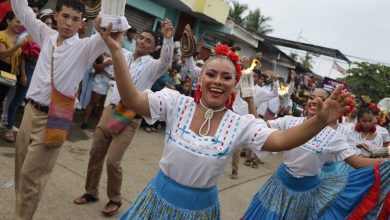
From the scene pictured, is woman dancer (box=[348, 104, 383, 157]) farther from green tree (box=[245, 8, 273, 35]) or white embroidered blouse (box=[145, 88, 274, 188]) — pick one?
green tree (box=[245, 8, 273, 35])

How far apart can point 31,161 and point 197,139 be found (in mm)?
1487

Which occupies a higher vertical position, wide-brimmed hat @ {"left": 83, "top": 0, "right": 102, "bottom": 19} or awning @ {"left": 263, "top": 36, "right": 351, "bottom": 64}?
awning @ {"left": 263, "top": 36, "right": 351, "bottom": 64}

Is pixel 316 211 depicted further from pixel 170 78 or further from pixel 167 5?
pixel 167 5

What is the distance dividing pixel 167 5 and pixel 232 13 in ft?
51.9

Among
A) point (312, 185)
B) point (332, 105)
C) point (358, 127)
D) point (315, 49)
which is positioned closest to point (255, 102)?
point (358, 127)

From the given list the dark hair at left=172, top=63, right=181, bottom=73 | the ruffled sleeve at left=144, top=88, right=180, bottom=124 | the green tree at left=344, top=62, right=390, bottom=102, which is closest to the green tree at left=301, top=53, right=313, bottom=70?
the green tree at left=344, top=62, right=390, bottom=102

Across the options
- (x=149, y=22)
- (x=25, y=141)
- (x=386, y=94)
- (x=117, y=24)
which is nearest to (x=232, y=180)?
(x=25, y=141)

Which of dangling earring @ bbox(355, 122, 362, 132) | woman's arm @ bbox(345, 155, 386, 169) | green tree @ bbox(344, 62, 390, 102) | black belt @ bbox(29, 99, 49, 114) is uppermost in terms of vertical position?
green tree @ bbox(344, 62, 390, 102)

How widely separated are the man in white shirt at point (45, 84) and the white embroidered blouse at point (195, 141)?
1028 millimetres

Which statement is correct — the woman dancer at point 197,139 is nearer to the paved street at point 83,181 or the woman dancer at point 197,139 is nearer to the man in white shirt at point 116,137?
the man in white shirt at point 116,137

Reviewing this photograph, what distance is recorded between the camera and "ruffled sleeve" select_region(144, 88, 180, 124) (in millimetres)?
2303

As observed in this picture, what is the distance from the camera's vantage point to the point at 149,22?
41.3 ft

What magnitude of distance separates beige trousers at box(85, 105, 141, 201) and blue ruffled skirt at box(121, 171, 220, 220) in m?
1.44

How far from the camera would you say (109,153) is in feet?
12.4
